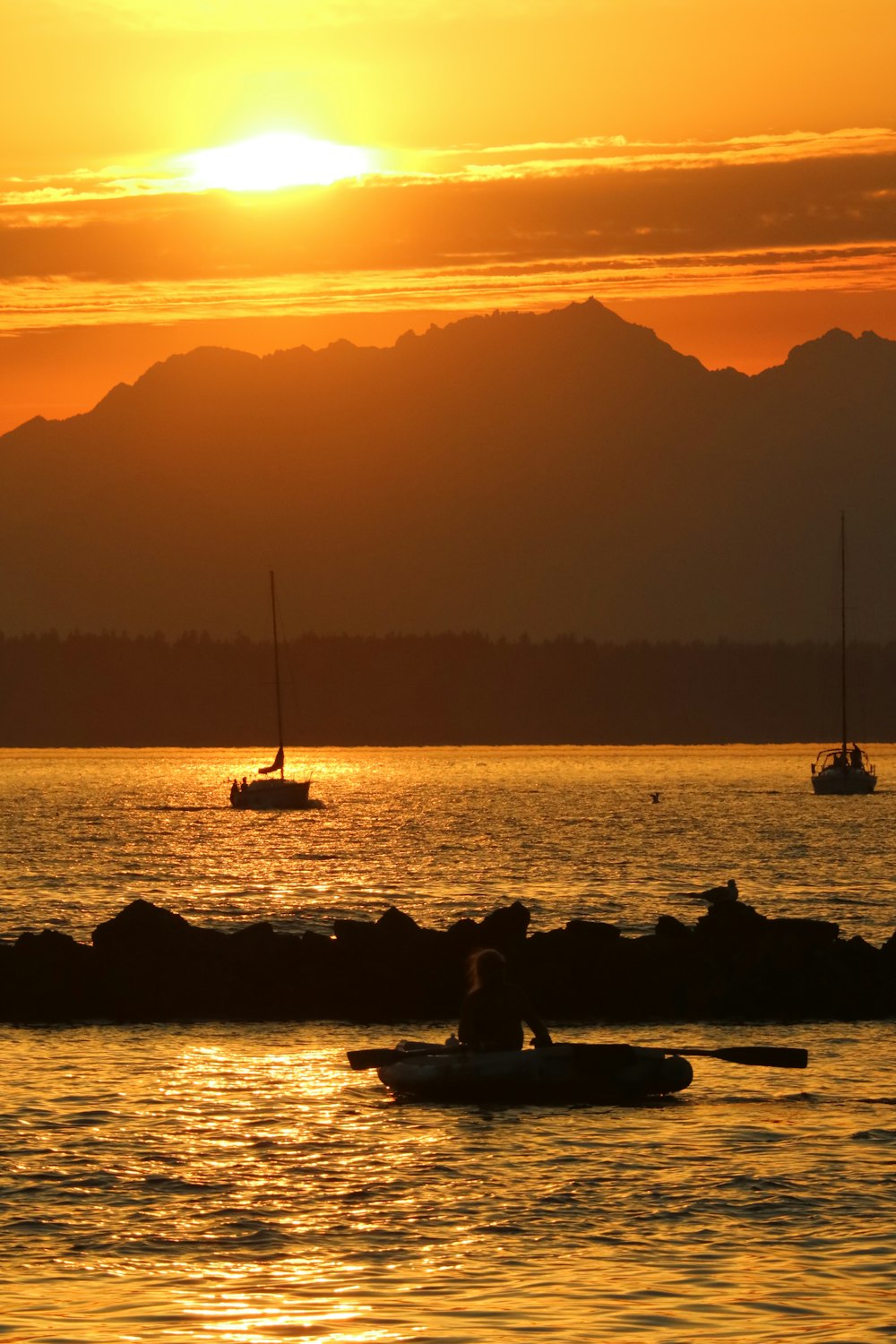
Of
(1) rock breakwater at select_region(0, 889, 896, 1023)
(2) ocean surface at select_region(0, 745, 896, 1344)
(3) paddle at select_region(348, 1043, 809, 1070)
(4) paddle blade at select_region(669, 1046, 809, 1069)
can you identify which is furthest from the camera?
(1) rock breakwater at select_region(0, 889, 896, 1023)

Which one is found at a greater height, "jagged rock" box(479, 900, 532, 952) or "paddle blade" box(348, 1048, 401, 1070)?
"jagged rock" box(479, 900, 532, 952)

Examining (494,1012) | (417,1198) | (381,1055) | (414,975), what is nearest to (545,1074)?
(494,1012)

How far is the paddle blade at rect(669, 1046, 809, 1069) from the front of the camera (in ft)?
104

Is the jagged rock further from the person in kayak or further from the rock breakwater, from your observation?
the person in kayak

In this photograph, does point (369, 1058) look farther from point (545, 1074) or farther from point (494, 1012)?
point (494, 1012)

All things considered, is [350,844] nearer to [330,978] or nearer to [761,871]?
[761,871]

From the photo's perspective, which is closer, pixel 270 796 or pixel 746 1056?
pixel 746 1056

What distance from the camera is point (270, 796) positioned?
465 feet

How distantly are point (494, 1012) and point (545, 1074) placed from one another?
4.34 ft

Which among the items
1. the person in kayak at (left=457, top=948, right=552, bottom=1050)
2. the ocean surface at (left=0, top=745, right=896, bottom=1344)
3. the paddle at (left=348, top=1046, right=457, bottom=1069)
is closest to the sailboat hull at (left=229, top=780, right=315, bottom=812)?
the ocean surface at (left=0, top=745, right=896, bottom=1344)

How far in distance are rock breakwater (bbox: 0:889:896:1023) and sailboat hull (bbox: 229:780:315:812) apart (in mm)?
99033

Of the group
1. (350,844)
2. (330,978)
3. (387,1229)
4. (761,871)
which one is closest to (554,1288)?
(387,1229)

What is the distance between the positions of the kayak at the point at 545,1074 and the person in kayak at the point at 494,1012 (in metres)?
0.16

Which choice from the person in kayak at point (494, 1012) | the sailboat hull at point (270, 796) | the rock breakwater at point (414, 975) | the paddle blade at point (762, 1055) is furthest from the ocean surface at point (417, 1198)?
the sailboat hull at point (270, 796)
